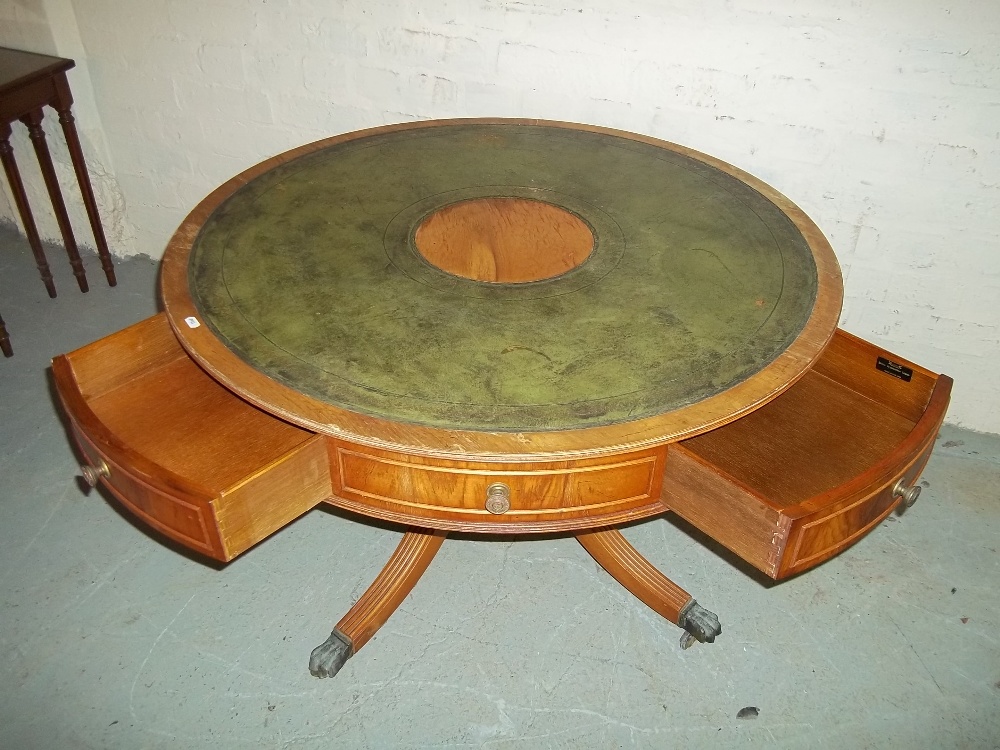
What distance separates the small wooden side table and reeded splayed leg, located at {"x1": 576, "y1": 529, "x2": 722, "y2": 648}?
217 centimetres

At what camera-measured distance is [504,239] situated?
2115 millimetres

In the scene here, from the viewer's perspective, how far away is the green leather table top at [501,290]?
4.85ft

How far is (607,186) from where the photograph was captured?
2111 mm

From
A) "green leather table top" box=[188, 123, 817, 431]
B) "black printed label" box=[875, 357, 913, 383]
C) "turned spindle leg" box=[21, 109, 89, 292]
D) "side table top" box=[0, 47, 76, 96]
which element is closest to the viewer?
"green leather table top" box=[188, 123, 817, 431]

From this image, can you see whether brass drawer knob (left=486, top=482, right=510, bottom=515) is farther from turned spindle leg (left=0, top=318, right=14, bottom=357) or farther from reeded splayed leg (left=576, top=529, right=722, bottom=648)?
turned spindle leg (left=0, top=318, right=14, bottom=357)

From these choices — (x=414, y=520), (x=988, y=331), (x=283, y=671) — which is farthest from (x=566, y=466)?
(x=988, y=331)

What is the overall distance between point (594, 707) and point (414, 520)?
31.1 inches

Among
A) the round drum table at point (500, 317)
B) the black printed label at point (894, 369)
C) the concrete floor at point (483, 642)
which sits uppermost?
the round drum table at point (500, 317)

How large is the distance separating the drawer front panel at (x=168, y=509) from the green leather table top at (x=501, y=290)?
0.85 ft

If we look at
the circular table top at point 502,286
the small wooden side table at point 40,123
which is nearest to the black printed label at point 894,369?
the circular table top at point 502,286

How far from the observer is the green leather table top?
4.85ft

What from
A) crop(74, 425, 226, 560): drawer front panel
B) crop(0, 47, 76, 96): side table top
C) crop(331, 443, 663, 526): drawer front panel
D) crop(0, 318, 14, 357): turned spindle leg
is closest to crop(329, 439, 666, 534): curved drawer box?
crop(331, 443, 663, 526): drawer front panel

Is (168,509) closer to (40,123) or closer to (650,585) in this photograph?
(650,585)

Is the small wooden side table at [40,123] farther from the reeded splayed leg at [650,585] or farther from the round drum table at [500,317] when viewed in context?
the reeded splayed leg at [650,585]
